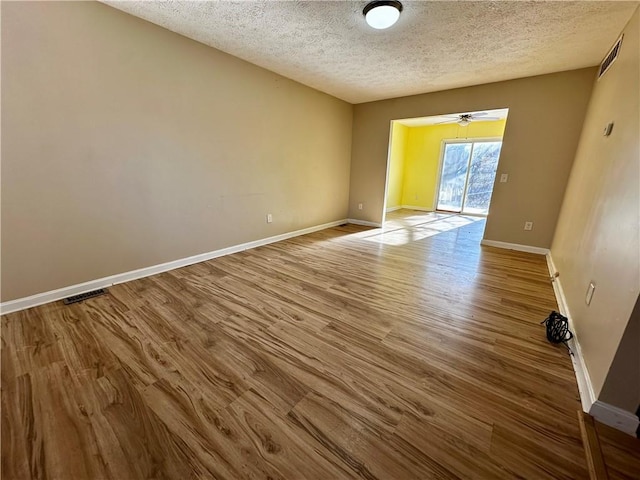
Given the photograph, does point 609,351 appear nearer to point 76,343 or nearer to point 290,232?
point 76,343

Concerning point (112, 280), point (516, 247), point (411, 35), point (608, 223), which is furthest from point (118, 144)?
point (516, 247)

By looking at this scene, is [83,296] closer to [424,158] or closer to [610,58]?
[610,58]

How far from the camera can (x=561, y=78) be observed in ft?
10.8

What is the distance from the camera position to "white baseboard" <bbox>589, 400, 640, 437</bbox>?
3.88 ft

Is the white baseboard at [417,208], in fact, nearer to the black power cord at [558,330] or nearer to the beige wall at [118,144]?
the beige wall at [118,144]

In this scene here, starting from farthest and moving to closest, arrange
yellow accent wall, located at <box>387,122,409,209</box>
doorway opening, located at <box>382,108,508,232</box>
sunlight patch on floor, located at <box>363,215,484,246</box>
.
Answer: yellow accent wall, located at <box>387,122,409,209</box> < doorway opening, located at <box>382,108,508,232</box> < sunlight patch on floor, located at <box>363,215,484,246</box>

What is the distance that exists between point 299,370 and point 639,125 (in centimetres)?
239

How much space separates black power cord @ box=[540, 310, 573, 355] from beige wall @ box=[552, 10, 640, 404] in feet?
0.23

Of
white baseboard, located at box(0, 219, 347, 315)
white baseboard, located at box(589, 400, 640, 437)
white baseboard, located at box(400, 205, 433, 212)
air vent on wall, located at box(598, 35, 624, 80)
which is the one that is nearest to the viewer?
white baseboard, located at box(589, 400, 640, 437)

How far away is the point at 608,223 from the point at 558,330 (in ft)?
2.55

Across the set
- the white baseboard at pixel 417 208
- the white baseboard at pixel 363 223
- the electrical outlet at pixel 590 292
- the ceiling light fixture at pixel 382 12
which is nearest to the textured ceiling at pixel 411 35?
the ceiling light fixture at pixel 382 12

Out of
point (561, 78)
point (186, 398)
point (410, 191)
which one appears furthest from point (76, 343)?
point (410, 191)

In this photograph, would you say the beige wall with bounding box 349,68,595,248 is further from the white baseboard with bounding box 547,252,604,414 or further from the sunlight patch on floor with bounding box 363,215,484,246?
the white baseboard with bounding box 547,252,604,414

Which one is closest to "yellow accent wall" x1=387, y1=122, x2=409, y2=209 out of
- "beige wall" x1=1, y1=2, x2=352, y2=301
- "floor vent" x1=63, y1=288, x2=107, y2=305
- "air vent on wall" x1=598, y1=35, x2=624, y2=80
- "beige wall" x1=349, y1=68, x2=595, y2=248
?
"beige wall" x1=349, y1=68, x2=595, y2=248
